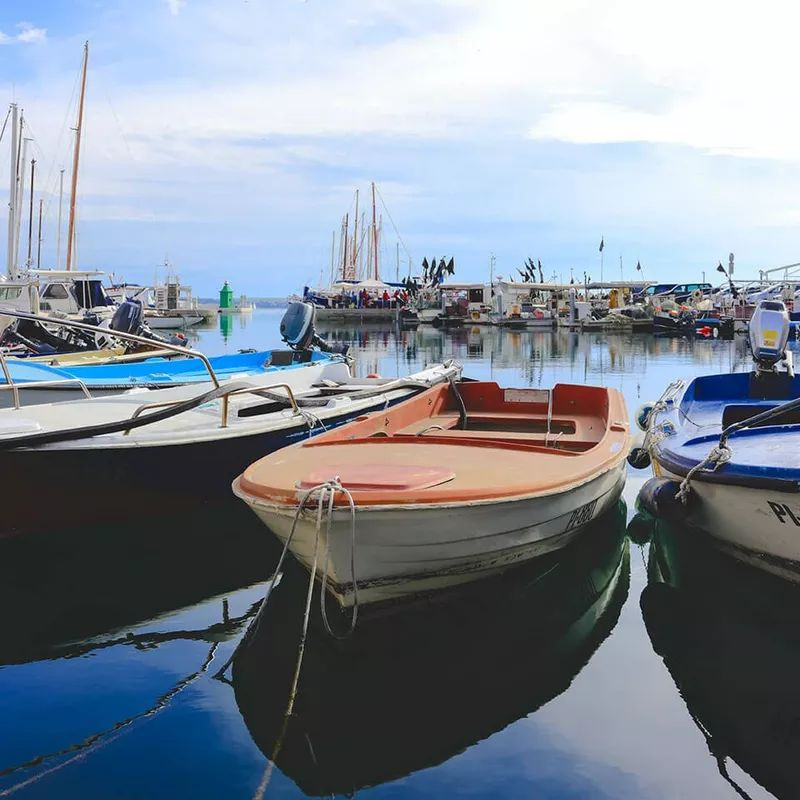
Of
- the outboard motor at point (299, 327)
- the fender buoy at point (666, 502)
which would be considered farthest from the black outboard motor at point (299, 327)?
the fender buoy at point (666, 502)

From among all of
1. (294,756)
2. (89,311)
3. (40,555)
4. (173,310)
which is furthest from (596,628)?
(173,310)

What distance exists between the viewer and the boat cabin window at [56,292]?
129ft

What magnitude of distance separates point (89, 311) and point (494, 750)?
35.7 m

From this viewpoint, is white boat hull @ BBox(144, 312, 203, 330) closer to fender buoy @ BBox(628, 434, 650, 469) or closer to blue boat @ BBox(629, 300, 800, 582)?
fender buoy @ BBox(628, 434, 650, 469)

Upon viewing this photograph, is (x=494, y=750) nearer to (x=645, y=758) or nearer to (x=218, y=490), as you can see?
(x=645, y=758)

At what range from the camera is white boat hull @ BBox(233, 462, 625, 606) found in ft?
17.8

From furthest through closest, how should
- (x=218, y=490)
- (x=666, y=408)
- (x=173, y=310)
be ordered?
(x=173, y=310) → (x=666, y=408) → (x=218, y=490)

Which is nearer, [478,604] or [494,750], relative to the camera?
[494,750]

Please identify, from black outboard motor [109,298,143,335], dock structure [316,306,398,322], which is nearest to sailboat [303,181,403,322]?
dock structure [316,306,398,322]

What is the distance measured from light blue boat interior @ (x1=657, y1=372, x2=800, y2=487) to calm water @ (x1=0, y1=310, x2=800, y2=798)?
1.10m

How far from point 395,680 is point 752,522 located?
9.59 feet

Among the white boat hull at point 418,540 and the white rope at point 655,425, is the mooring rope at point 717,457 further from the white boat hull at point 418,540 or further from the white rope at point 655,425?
the white rope at point 655,425

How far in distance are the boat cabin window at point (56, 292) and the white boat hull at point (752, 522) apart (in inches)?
1472

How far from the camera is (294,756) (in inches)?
180
